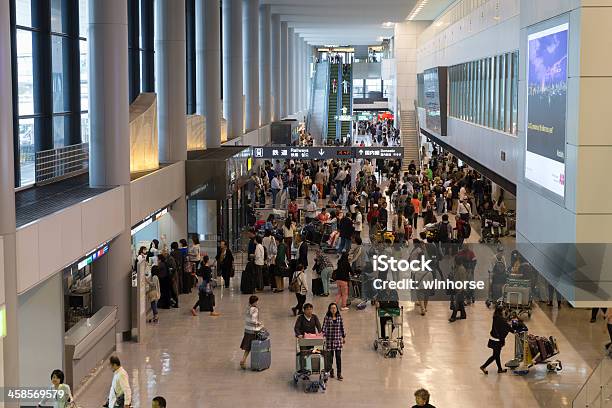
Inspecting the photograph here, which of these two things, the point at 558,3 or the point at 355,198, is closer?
the point at 558,3

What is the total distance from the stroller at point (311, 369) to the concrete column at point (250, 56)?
28.1 metres

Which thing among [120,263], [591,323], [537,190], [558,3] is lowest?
[591,323]

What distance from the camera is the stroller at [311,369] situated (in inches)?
559

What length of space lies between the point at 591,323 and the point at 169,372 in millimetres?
8358

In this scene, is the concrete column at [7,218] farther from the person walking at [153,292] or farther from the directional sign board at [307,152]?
the directional sign board at [307,152]

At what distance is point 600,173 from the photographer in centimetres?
1180

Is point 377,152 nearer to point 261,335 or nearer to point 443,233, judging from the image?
point 443,233

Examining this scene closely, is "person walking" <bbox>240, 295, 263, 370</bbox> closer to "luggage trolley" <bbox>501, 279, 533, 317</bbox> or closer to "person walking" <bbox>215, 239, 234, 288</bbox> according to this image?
"luggage trolley" <bbox>501, 279, 533, 317</bbox>

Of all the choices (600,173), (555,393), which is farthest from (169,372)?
(600,173)

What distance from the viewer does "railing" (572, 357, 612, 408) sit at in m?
12.1

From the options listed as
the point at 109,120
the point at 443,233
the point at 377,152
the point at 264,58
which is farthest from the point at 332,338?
the point at 264,58

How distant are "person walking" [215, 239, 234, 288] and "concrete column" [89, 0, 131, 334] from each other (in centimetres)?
501

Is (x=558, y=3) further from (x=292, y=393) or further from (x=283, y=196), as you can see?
(x=283, y=196)

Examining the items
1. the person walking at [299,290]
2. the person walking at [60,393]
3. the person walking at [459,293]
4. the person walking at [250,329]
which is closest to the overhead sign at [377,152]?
the person walking at [459,293]
